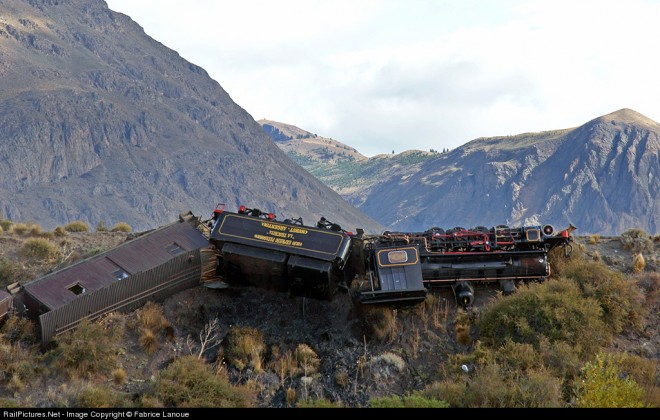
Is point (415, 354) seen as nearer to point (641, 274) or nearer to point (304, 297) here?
point (304, 297)

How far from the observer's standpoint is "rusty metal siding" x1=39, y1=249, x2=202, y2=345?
24.7m

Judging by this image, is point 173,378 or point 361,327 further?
point 361,327

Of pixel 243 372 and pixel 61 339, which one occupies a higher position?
pixel 61 339

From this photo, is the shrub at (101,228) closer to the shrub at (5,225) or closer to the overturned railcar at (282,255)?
the shrub at (5,225)

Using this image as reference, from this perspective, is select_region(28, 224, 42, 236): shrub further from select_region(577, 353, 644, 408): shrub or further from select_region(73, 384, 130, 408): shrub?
select_region(577, 353, 644, 408): shrub

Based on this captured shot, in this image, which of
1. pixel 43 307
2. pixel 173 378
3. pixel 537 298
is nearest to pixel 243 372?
pixel 173 378

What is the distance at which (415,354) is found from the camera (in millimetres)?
25094

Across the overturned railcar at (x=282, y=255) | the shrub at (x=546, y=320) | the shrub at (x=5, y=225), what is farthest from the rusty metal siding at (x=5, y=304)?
the shrub at (x=546, y=320)

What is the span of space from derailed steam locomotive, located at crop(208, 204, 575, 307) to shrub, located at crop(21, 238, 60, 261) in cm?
819

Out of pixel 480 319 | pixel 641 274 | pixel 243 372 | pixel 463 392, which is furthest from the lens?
pixel 641 274

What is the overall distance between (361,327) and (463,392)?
642cm

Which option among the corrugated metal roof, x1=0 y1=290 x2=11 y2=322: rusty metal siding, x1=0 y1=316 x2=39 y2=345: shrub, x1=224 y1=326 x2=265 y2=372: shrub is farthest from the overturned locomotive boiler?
x1=0 y1=290 x2=11 y2=322: rusty metal siding

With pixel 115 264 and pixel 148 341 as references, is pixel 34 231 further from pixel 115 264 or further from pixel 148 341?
pixel 148 341

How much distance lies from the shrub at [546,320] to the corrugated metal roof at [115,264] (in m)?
12.1
